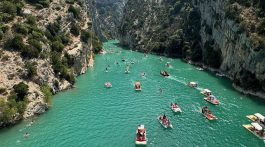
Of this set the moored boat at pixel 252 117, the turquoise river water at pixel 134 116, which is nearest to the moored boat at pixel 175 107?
the turquoise river water at pixel 134 116

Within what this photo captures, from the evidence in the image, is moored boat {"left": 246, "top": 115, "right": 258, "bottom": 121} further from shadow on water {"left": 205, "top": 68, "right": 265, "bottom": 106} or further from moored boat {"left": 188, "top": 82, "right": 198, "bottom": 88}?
moored boat {"left": 188, "top": 82, "right": 198, "bottom": 88}

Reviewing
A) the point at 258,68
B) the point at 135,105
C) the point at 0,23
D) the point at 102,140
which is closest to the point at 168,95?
the point at 135,105

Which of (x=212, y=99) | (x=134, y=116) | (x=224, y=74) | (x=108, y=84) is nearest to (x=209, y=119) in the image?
(x=212, y=99)

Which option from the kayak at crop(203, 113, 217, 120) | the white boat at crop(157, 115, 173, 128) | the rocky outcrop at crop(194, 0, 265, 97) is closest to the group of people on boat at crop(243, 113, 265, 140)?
the kayak at crop(203, 113, 217, 120)

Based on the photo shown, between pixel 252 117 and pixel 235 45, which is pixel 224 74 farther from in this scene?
pixel 252 117

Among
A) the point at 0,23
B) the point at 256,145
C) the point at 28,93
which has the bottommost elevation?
the point at 256,145

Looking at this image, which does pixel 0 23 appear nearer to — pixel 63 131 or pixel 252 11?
pixel 63 131
